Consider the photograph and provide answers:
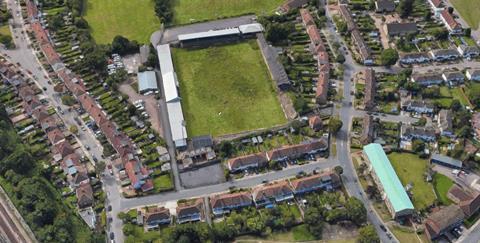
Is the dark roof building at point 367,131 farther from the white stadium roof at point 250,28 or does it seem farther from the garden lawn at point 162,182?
the garden lawn at point 162,182

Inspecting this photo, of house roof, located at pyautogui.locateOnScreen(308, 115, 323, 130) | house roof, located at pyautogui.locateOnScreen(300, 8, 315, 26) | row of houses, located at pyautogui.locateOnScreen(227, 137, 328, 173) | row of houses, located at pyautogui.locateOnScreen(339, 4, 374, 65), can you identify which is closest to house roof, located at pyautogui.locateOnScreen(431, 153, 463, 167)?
row of houses, located at pyautogui.locateOnScreen(227, 137, 328, 173)

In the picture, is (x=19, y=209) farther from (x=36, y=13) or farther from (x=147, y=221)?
(x=36, y=13)

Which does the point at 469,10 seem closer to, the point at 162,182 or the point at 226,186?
the point at 226,186

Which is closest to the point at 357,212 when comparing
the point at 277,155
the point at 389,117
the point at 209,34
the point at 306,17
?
the point at 277,155

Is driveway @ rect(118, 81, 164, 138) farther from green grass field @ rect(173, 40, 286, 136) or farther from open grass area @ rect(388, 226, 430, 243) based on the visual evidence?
open grass area @ rect(388, 226, 430, 243)

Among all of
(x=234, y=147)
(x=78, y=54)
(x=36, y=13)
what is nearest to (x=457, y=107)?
(x=234, y=147)

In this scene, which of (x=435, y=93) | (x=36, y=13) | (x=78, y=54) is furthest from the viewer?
(x=36, y=13)
